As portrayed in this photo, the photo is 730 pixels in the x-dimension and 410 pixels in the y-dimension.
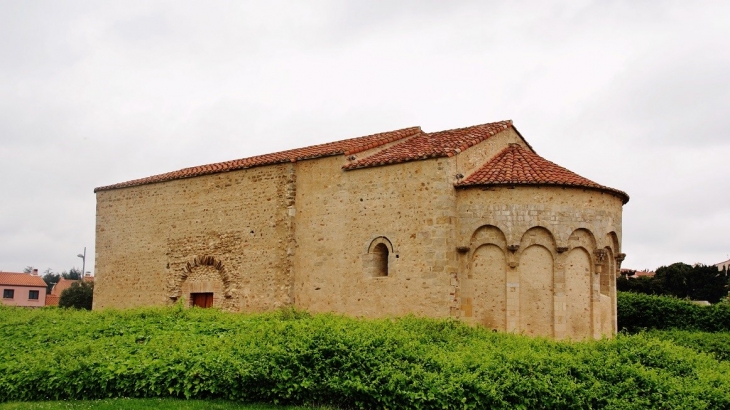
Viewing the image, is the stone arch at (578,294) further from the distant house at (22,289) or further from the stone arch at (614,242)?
the distant house at (22,289)

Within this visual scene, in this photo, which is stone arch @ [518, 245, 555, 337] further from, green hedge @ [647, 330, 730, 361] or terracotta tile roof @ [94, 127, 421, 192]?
terracotta tile roof @ [94, 127, 421, 192]

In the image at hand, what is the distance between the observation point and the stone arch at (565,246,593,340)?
61.0ft

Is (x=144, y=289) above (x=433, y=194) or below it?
below

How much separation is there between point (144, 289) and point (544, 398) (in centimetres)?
1793

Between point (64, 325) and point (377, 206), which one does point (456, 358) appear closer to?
point (377, 206)

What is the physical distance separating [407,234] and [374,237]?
1.16m

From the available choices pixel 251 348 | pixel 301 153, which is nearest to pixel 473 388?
pixel 251 348

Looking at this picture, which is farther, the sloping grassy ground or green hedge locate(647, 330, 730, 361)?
green hedge locate(647, 330, 730, 361)

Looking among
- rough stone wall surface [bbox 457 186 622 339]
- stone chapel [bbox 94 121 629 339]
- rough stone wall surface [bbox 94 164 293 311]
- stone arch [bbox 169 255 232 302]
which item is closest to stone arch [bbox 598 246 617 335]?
stone chapel [bbox 94 121 629 339]

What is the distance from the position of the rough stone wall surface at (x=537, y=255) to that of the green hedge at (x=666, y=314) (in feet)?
37.1

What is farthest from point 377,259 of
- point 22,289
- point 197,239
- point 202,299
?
point 22,289

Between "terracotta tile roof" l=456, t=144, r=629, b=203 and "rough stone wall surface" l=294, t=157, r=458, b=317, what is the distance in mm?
1104

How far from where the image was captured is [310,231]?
2167 cm

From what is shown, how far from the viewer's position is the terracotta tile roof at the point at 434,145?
19406mm
